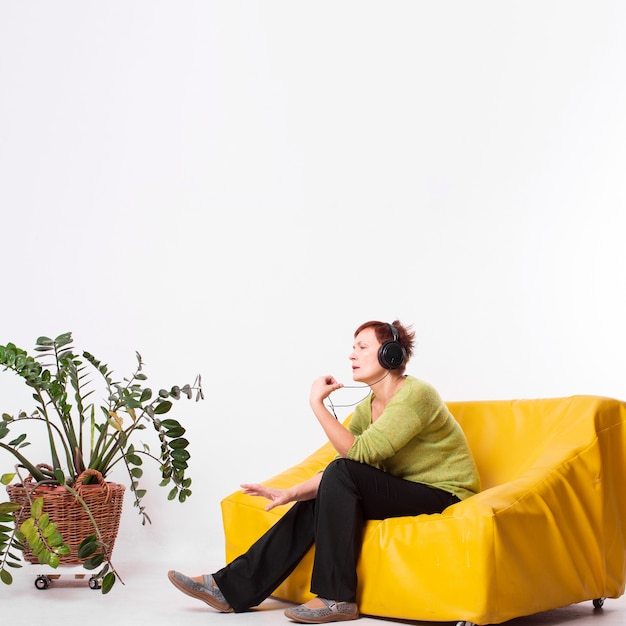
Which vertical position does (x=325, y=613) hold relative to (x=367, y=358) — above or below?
below

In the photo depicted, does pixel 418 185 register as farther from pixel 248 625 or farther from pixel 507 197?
pixel 248 625

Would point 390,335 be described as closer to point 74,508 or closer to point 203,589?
point 203,589

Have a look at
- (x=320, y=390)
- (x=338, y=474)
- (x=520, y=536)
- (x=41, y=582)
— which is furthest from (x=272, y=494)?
(x=41, y=582)

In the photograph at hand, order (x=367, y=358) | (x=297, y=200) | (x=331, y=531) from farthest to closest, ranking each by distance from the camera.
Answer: (x=297, y=200), (x=367, y=358), (x=331, y=531)

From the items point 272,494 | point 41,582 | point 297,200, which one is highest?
point 297,200

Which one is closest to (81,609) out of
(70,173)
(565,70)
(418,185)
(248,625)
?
(248,625)

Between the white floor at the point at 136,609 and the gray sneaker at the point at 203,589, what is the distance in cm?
3

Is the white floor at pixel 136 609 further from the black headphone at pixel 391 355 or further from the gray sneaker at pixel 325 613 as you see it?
the black headphone at pixel 391 355

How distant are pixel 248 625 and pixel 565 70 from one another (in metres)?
3.14

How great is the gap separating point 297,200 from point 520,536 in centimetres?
239

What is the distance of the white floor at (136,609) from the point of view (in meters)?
2.92

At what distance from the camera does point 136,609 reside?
3.15m

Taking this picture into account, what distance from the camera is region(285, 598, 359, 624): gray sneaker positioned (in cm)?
279

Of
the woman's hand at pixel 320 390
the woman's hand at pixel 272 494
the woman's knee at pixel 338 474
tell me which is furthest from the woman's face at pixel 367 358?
the woman's hand at pixel 272 494
